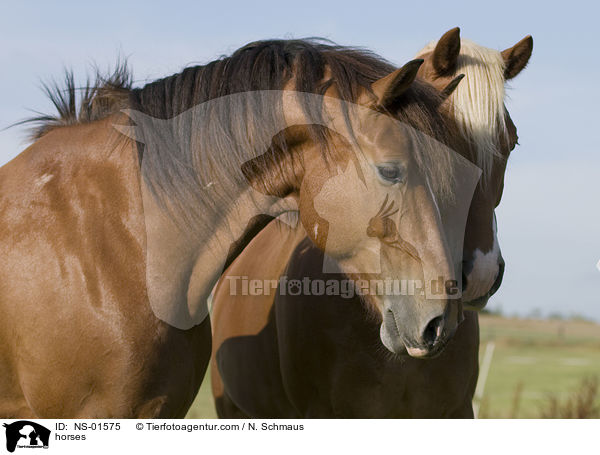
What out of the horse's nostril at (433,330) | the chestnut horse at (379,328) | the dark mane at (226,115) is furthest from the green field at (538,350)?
the horse's nostril at (433,330)

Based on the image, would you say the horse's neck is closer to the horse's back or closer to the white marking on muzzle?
the horse's back

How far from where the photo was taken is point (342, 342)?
3.66 m

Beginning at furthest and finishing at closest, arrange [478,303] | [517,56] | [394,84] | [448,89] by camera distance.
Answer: [517,56] → [478,303] → [448,89] → [394,84]

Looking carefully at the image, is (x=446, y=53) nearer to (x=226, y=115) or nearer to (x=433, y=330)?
(x=226, y=115)

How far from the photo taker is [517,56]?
3.71 metres

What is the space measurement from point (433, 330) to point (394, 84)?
997 mm

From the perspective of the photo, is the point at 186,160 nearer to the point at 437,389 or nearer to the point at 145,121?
the point at 145,121

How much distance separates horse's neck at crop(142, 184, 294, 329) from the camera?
9.08ft

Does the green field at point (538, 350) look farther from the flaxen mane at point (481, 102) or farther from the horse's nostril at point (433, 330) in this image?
the horse's nostril at point (433, 330)

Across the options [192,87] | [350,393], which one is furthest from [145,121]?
[350,393]

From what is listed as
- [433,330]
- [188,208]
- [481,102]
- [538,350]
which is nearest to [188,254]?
[188,208]

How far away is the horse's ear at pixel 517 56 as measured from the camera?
12.1ft
